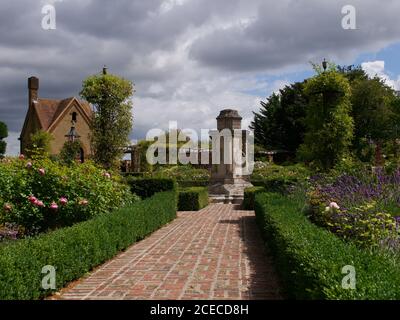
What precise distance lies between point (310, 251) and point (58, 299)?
2.98 m

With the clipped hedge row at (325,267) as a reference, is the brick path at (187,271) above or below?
below

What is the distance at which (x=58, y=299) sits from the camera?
549cm

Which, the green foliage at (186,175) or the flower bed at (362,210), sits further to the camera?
the green foliage at (186,175)

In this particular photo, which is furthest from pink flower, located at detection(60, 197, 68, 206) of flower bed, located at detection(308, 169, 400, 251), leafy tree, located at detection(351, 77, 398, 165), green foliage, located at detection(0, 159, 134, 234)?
leafy tree, located at detection(351, 77, 398, 165)

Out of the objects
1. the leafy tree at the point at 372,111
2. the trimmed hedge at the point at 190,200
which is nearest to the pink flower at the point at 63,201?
the trimmed hedge at the point at 190,200

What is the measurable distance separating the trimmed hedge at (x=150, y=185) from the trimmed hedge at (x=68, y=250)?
5700mm

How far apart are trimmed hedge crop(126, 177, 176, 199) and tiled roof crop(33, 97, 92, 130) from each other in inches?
1236

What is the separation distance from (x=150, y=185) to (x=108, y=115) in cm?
461

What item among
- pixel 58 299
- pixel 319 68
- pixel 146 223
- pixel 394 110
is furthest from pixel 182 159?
pixel 58 299

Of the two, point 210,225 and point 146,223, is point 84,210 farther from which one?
point 210,225

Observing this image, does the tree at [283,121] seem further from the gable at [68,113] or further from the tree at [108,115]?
the tree at [108,115]

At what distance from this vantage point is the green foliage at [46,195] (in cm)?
909

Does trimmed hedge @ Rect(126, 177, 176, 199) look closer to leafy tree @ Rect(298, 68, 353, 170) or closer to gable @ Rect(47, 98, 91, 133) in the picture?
leafy tree @ Rect(298, 68, 353, 170)

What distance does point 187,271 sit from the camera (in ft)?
22.8
